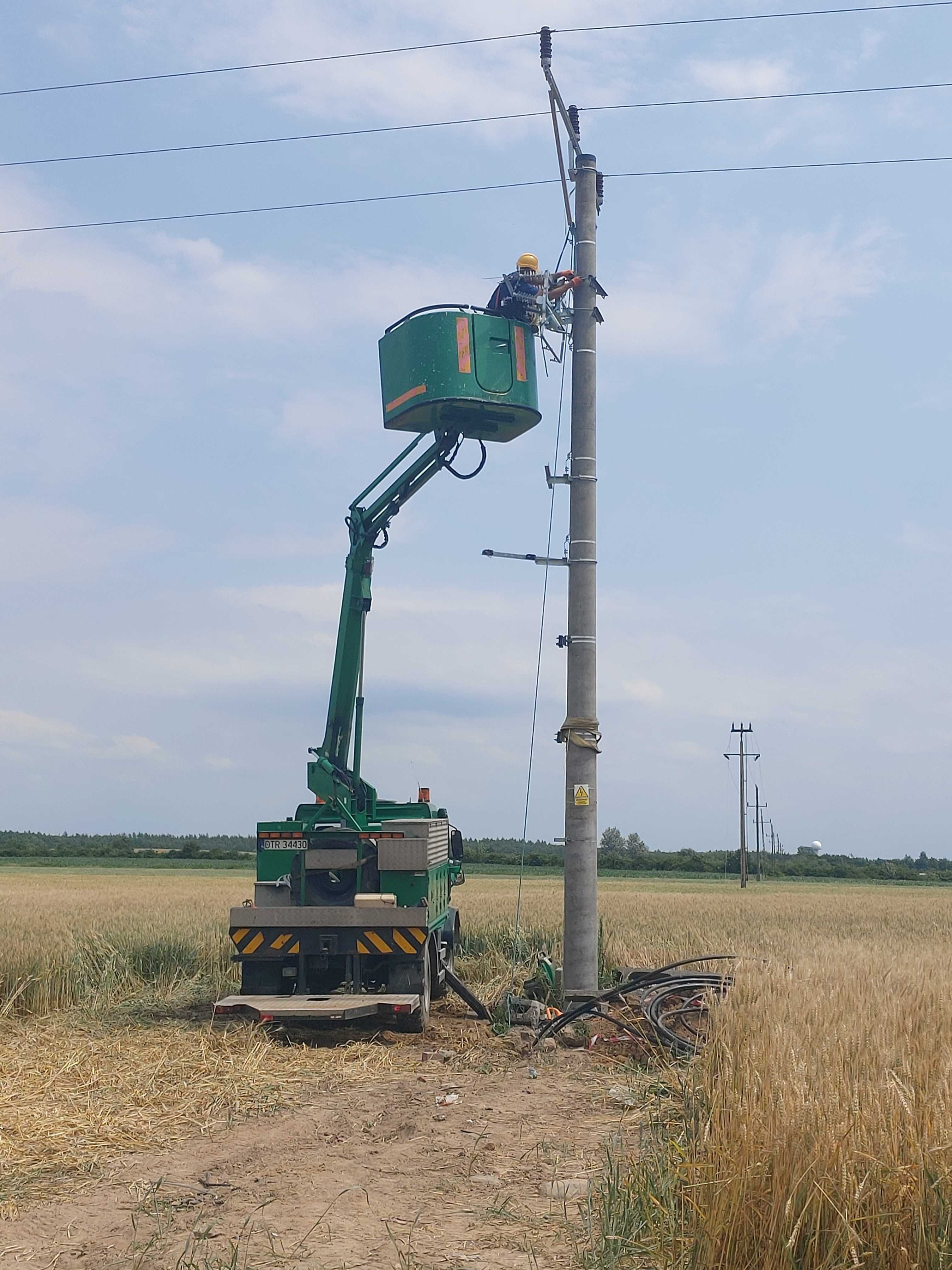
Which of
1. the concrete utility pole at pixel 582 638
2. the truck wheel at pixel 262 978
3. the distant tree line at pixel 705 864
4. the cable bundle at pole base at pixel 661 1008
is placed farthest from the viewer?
the distant tree line at pixel 705 864

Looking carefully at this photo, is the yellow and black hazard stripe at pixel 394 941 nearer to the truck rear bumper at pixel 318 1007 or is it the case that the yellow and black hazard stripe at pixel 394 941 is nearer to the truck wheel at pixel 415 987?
the truck wheel at pixel 415 987

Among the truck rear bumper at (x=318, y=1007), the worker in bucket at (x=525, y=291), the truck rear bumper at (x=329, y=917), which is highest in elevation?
the worker in bucket at (x=525, y=291)

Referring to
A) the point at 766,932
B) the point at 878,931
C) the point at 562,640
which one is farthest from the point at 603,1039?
the point at 878,931

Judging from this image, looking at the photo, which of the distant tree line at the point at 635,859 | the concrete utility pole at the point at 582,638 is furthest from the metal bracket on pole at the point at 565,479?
the distant tree line at the point at 635,859

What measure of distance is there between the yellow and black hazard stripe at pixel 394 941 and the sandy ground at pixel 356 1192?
2639 millimetres

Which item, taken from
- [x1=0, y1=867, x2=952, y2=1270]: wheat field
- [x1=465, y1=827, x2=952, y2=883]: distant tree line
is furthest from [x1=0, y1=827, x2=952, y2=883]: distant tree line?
[x1=0, y1=867, x2=952, y2=1270]: wheat field

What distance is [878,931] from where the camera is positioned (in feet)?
76.6

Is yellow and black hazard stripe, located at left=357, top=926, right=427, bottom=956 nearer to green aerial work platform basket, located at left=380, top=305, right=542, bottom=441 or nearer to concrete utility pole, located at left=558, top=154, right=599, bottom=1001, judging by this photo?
concrete utility pole, located at left=558, top=154, right=599, bottom=1001

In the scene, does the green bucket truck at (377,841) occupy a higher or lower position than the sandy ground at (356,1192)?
higher

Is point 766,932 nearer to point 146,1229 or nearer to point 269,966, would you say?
point 269,966

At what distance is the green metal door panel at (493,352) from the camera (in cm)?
1343

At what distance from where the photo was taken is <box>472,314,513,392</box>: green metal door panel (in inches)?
529

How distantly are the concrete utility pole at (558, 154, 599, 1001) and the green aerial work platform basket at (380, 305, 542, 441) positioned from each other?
65 cm

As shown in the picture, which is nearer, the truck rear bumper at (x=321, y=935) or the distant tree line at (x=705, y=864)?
the truck rear bumper at (x=321, y=935)
